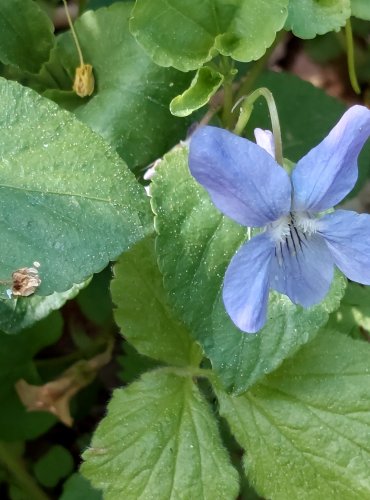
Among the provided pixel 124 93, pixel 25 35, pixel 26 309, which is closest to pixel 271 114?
pixel 124 93

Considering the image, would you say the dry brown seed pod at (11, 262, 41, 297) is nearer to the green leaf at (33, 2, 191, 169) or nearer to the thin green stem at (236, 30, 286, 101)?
the green leaf at (33, 2, 191, 169)

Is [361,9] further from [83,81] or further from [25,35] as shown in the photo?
[25,35]

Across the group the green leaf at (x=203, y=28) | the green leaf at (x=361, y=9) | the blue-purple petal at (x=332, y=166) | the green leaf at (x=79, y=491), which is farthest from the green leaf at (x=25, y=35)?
the green leaf at (x=79, y=491)

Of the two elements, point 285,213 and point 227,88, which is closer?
point 285,213

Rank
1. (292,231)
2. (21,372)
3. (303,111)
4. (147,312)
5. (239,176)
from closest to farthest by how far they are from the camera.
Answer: (239,176) < (292,231) < (147,312) < (21,372) < (303,111)

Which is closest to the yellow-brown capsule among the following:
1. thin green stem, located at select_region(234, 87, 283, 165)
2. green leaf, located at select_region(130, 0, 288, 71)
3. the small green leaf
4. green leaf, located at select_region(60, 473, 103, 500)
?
green leaf, located at select_region(130, 0, 288, 71)

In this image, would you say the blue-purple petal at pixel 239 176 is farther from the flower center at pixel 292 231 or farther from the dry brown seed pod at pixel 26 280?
the dry brown seed pod at pixel 26 280
